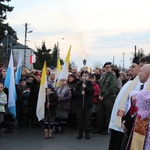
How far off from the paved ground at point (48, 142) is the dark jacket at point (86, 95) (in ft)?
2.94

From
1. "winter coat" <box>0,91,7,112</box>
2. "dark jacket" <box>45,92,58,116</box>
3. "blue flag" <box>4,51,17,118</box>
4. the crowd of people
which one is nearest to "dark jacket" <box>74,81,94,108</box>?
the crowd of people

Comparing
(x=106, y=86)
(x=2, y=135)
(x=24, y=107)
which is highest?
(x=106, y=86)

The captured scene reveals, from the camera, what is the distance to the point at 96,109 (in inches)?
381

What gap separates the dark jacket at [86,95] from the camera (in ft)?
29.0

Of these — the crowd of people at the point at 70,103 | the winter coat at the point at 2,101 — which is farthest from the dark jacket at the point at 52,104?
the winter coat at the point at 2,101

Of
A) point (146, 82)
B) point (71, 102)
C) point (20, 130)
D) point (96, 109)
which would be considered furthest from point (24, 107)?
point (146, 82)

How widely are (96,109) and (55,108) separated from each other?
4.37ft

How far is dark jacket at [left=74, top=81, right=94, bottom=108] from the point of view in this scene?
29.0ft

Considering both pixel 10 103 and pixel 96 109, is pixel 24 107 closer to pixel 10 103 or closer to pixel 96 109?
pixel 10 103

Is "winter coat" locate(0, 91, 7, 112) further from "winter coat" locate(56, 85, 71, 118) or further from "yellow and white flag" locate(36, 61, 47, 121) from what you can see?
"winter coat" locate(56, 85, 71, 118)

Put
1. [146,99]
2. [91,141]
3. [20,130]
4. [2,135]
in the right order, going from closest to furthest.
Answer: [146,99] → [91,141] → [2,135] → [20,130]

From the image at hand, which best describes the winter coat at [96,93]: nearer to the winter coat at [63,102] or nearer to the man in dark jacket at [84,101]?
the man in dark jacket at [84,101]

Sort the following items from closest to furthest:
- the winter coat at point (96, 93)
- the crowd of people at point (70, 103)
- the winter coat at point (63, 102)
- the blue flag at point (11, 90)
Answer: the crowd of people at point (70, 103) < the blue flag at point (11, 90) < the winter coat at point (63, 102) < the winter coat at point (96, 93)

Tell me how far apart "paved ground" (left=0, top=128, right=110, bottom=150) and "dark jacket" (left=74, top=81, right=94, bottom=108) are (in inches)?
35.3
